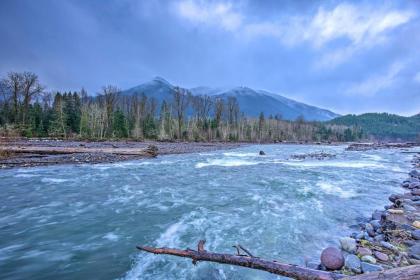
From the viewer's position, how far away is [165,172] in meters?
16.2

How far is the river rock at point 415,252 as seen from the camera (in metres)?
5.45

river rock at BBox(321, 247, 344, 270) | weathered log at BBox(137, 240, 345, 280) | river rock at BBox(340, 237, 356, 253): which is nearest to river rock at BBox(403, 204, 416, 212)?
river rock at BBox(340, 237, 356, 253)

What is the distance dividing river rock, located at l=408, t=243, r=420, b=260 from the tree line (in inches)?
1928

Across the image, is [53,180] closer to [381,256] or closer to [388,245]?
[381,256]

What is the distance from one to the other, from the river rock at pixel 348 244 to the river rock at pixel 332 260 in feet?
2.87

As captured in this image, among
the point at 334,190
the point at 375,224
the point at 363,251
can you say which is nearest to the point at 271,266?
the point at 363,251

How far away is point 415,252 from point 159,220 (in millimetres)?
6340

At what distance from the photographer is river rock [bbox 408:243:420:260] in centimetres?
545

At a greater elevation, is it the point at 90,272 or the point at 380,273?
the point at 380,273

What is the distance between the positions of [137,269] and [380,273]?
4148mm

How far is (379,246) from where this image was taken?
5922mm

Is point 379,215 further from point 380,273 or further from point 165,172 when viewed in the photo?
point 165,172

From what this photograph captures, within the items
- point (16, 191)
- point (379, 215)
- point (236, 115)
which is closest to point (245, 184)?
point (379, 215)

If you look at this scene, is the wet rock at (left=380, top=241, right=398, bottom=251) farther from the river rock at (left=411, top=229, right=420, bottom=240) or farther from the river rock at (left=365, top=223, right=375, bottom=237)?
the river rock at (left=411, top=229, right=420, bottom=240)
